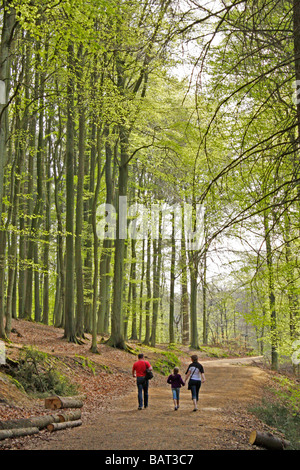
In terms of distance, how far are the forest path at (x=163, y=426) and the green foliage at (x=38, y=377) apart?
133cm

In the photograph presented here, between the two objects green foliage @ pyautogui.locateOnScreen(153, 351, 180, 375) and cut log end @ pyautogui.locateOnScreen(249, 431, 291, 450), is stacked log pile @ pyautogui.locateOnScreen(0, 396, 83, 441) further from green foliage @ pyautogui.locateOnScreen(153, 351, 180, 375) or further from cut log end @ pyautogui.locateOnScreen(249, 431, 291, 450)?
green foliage @ pyautogui.locateOnScreen(153, 351, 180, 375)

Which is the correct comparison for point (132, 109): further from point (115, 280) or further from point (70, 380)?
point (70, 380)

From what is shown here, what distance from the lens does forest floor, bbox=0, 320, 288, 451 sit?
7.02 m

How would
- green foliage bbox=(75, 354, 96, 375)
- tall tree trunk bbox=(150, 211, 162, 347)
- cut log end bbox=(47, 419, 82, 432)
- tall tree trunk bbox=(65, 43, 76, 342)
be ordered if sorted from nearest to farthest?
1. cut log end bbox=(47, 419, 82, 432)
2. green foliage bbox=(75, 354, 96, 375)
3. tall tree trunk bbox=(65, 43, 76, 342)
4. tall tree trunk bbox=(150, 211, 162, 347)

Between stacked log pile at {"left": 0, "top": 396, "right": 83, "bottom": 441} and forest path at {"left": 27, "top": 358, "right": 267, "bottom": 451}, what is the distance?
186mm

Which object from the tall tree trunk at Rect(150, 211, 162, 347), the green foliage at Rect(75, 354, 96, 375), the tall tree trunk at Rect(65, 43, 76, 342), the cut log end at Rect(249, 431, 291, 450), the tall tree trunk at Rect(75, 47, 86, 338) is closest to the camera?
the cut log end at Rect(249, 431, 291, 450)

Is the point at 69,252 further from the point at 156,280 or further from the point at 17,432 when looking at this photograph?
the point at 17,432

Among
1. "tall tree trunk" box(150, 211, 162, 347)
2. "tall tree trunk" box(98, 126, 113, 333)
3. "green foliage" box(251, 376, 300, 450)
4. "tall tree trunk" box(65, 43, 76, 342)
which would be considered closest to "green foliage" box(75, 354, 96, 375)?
"tall tree trunk" box(65, 43, 76, 342)

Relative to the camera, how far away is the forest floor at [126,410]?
7023 mm

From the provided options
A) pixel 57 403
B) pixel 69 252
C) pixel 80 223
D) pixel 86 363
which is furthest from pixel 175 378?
pixel 80 223

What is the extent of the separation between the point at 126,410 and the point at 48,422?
3.11 m

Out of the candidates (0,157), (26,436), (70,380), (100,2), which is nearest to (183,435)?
(26,436)

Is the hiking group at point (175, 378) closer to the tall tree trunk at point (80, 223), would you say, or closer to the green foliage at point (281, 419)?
the green foliage at point (281, 419)
